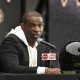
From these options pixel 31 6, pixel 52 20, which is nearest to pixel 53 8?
pixel 52 20

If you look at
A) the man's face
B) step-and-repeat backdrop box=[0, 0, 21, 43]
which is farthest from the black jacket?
step-and-repeat backdrop box=[0, 0, 21, 43]

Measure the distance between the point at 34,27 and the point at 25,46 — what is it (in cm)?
18

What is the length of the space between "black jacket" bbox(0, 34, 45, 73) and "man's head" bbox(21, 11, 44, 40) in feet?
0.35

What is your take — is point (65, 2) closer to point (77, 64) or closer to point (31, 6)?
point (31, 6)

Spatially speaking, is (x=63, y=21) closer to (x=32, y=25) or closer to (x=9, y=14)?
(x=9, y=14)

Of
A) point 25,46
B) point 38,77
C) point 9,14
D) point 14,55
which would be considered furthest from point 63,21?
point 38,77

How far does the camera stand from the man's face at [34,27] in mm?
3876

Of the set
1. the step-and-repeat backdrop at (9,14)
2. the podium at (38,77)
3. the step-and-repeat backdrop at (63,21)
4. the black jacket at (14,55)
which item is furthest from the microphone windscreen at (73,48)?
the step-and-repeat backdrop at (9,14)

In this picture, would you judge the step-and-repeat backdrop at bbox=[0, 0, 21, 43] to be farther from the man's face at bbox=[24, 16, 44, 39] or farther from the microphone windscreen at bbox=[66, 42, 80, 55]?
the microphone windscreen at bbox=[66, 42, 80, 55]

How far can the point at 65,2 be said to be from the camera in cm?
684

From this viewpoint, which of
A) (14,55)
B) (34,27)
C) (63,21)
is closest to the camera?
(14,55)

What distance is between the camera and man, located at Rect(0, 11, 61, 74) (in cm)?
375

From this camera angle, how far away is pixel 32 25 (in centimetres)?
393

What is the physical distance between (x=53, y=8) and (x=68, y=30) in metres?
0.40
